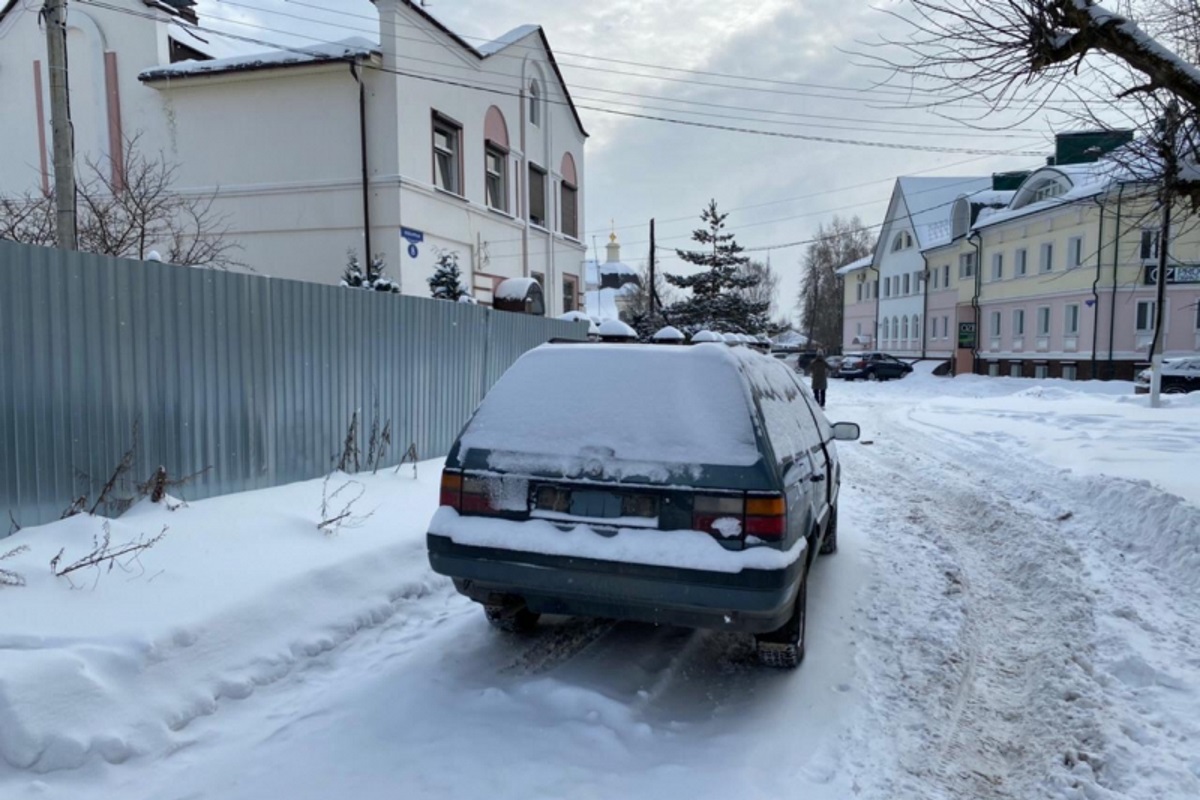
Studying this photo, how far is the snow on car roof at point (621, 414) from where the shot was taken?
346 cm

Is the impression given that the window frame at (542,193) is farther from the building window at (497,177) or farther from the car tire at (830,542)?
the car tire at (830,542)

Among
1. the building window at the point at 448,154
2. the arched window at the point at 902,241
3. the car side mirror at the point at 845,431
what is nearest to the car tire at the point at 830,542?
the car side mirror at the point at 845,431

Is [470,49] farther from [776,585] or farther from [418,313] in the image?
[776,585]

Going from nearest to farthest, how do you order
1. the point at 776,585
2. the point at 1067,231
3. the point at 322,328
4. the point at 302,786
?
the point at 302,786 < the point at 776,585 < the point at 322,328 < the point at 1067,231

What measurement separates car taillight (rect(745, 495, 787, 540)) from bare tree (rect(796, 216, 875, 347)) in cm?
7219

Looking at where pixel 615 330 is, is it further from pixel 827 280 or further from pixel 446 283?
pixel 827 280

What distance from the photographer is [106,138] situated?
17.7m

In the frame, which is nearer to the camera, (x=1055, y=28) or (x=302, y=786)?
(x=302, y=786)

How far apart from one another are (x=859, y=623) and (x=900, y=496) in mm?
4592

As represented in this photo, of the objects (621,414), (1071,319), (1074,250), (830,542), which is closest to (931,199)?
(1074,250)

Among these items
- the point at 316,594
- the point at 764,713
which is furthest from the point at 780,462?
the point at 316,594

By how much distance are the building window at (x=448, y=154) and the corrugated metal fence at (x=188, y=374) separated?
32.3ft

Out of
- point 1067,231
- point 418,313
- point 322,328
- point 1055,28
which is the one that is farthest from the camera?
point 1067,231

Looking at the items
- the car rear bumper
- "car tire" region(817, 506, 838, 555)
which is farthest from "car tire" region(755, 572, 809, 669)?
"car tire" region(817, 506, 838, 555)
